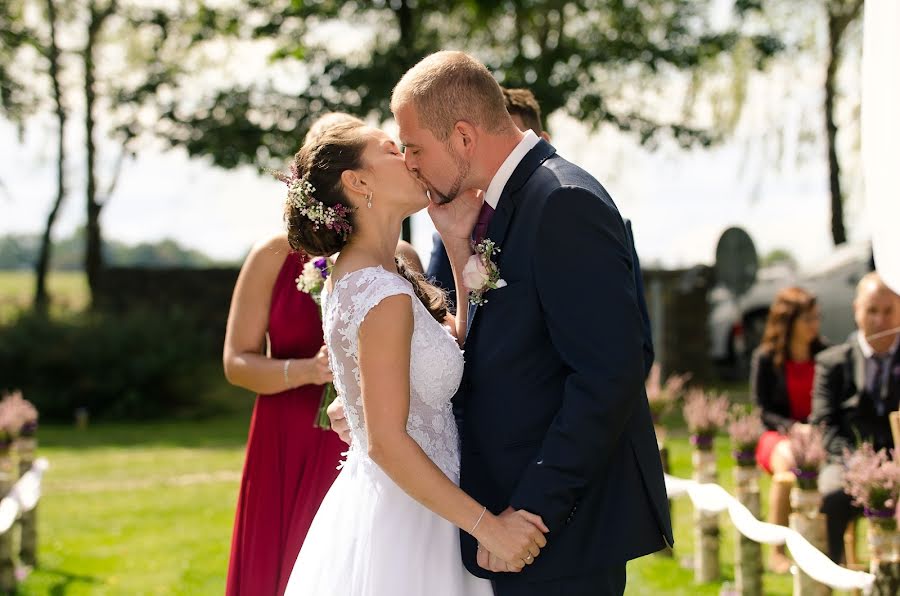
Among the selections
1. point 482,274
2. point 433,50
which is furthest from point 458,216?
point 433,50

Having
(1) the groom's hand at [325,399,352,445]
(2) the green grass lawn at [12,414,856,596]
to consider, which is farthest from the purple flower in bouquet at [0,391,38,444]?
(1) the groom's hand at [325,399,352,445]

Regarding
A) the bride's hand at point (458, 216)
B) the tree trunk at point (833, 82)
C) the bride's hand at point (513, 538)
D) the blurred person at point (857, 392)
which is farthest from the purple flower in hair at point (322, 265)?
the tree trunk at point (833, 82)

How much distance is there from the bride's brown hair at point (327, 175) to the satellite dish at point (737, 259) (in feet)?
36.6

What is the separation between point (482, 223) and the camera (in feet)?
10.3

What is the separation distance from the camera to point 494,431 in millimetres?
2920

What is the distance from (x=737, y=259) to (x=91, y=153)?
19168 mm

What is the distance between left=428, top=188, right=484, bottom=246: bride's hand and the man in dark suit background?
283mm

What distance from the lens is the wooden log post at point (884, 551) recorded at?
15.1 ft

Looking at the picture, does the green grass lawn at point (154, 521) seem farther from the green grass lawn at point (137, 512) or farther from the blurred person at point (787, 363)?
the blurred person at point (787, 363)

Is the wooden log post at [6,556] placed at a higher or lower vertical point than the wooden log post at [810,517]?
lower

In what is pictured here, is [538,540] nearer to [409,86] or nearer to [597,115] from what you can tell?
[409,86]

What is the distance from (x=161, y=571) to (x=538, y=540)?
5.74 meters

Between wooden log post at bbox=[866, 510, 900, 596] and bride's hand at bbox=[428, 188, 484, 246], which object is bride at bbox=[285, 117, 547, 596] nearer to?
bride's hand at bbox=[428, 188, 484, 246]

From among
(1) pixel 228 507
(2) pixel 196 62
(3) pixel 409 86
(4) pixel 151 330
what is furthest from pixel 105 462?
(2) pixel 196 62
